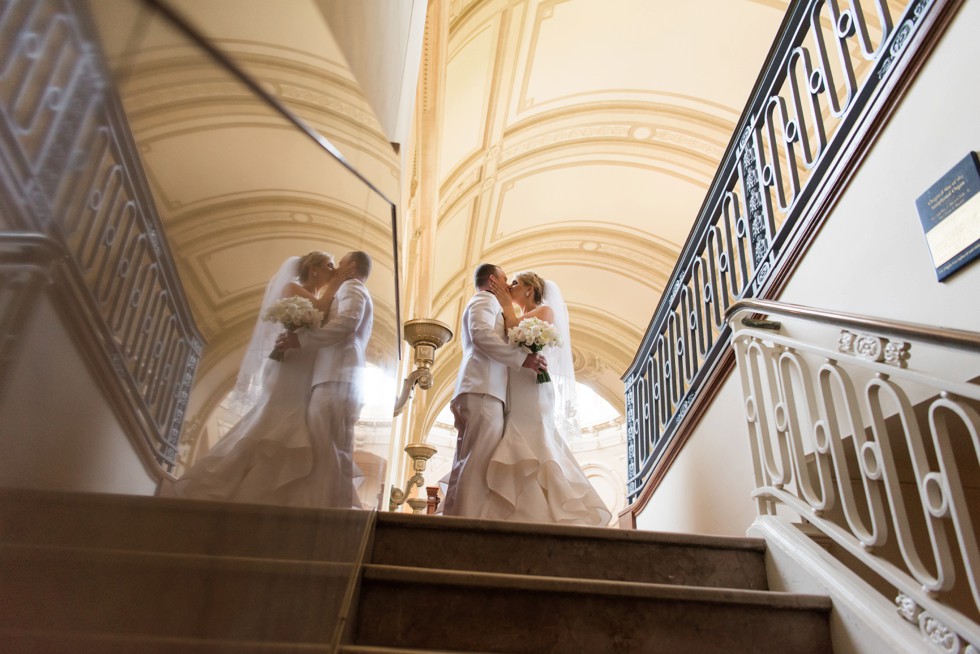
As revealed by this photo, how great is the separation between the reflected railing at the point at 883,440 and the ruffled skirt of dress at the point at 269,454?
134 centimetres

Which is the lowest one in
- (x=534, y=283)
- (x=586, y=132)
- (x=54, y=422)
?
(x=54, y=422)

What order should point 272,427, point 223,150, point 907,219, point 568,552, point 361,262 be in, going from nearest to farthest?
point 223,150 → point 272,427 → point 361,262 → point 907,219 → point 568,552

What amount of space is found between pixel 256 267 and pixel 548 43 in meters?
9.23

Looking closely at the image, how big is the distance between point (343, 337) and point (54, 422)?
0.71m

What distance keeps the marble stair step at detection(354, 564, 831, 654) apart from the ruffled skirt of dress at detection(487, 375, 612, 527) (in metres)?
1.59

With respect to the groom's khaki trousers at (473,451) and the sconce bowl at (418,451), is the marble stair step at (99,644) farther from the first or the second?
the sconce bowl at (418,451)

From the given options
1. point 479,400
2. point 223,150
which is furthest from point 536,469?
point 223,150

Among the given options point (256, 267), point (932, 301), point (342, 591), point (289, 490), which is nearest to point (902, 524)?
point (932, 301)

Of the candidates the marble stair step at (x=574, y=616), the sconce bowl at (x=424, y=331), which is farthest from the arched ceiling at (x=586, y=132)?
the marble stair step at (x=574, y=616)

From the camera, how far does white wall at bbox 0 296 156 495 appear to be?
0.35 meters

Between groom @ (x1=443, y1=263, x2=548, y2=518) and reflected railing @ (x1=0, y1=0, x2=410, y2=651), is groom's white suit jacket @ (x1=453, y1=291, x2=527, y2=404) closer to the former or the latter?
groom @ (x1=443, y1=263, x2=548, y2=518)

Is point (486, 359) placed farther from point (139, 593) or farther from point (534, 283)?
point (139, 593)

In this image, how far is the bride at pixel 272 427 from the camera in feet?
2.01

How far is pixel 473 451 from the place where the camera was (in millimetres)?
3814
